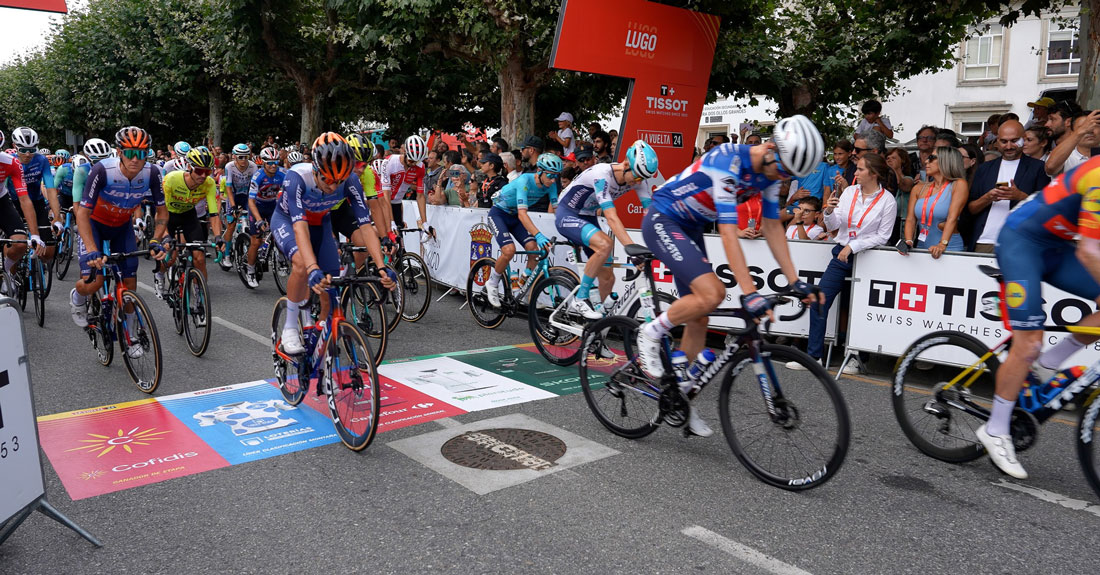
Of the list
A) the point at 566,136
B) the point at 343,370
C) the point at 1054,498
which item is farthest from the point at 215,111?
the point at 1054,498

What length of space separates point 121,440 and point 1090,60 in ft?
34.7

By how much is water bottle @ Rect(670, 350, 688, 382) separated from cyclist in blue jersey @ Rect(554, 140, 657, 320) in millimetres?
1841

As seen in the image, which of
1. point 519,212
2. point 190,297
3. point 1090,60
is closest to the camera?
point 190,297

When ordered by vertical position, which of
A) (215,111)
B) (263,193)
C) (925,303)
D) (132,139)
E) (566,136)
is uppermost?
(215,111)

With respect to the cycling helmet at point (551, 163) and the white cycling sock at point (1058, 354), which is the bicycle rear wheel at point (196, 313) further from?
the white cycling sock at point (1058, 354)

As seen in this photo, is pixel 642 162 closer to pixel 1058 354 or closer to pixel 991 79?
pixel 1058 354

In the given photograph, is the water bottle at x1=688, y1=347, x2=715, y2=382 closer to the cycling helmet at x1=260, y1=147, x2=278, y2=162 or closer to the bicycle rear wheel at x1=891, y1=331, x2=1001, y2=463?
the bicycle rear wheel at x1=891, y1=331, x2=1001, y2=463

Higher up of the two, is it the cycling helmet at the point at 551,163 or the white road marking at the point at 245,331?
the cycling helmet at the point at 551,163

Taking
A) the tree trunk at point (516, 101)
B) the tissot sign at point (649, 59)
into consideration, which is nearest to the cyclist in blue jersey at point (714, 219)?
the tissot sign at point (649, 59)

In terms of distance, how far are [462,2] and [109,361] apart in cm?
915

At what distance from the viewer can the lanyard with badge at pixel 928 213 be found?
23.7 feet

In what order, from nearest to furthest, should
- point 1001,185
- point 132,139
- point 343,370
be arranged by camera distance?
point 343,370, point 132,139, point 1001,185

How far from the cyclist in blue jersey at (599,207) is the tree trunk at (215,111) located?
1078 inches

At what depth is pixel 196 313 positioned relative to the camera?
301 inches
